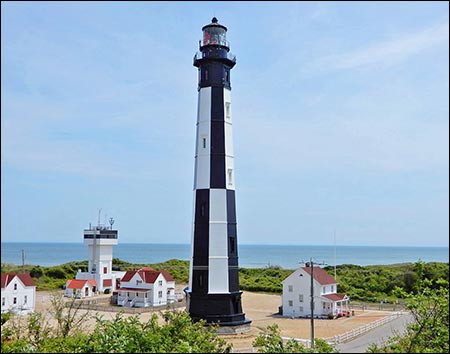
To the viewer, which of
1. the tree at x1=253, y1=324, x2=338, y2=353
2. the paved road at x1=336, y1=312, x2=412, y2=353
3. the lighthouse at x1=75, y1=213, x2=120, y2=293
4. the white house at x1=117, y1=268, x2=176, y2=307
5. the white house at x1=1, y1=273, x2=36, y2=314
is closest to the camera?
the tree at x1=253, y1=324, x2=338, y2=353

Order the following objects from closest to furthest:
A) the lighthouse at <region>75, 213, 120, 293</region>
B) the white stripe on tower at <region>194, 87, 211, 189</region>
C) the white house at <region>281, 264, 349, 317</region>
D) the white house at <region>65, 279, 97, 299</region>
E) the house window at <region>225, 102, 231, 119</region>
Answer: the white stripe on tower at <region>194, 87, 211, 189</region>, the house window at <region>225, 102, 231, 119</region>, the white house at <region>281, 264, 349, 317</region>, the white house at <region>65, 279, 97, 299</region>, the lighthouse at <region>75, 213, 120, 293</region>

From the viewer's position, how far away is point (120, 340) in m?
10.1

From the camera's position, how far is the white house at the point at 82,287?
34.9m

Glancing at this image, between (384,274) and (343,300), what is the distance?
53.7 ft

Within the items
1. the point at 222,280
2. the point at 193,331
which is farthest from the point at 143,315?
the point at 193,331

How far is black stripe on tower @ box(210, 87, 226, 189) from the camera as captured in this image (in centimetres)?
2127

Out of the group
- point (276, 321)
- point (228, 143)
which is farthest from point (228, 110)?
point (276, 321)

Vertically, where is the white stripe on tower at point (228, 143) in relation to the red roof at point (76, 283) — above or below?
above

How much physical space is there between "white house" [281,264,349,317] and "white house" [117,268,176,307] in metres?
8.91

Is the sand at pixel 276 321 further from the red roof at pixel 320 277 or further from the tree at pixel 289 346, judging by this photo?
Answer: the tree at pixel 289 346

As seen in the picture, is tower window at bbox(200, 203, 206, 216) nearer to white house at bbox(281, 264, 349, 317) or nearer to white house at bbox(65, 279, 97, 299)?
white house at bbox(281, 264, 349, 317)

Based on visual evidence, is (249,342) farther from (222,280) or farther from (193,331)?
(193,331)

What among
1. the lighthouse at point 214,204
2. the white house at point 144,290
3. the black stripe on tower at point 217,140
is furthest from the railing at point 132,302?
the black stripe on tower at point 217,140

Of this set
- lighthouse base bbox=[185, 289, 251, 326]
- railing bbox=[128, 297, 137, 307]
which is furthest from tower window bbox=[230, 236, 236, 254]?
railing bbox=[128, 297, 137, 307]
